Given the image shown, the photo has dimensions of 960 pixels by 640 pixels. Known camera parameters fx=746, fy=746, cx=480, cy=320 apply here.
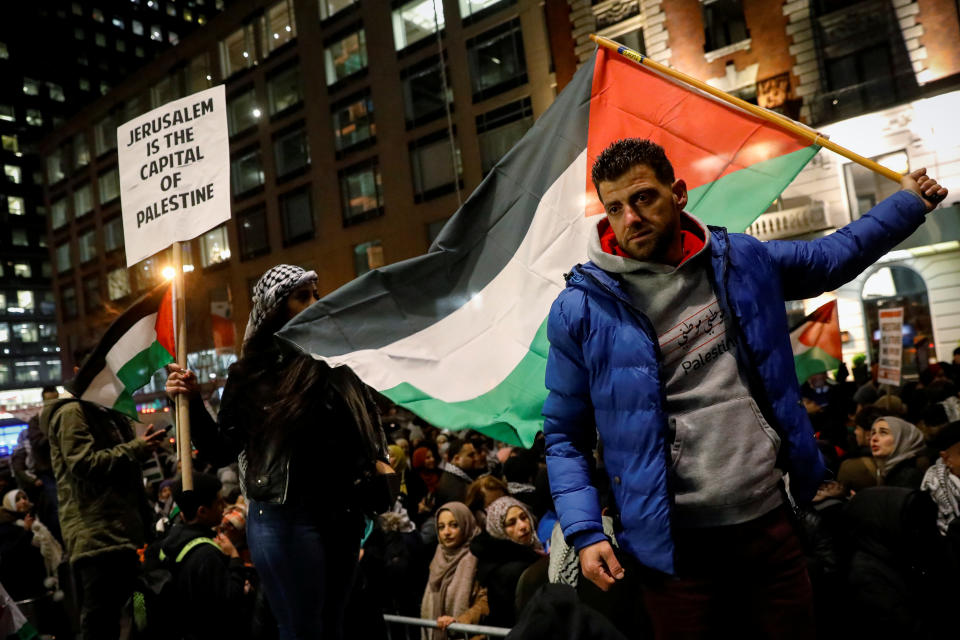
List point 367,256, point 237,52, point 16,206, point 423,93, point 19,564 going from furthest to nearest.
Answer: point 16,206
point 237,52
point 367,256
point 423,93
point 19,564

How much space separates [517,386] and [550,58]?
20872 millimetres

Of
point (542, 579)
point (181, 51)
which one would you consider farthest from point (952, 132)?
point (181, 51)

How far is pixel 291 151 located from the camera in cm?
3003

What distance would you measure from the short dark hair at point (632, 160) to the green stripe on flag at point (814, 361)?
20.6ft

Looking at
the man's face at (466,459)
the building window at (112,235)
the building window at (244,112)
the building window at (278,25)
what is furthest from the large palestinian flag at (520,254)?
the building window at (112,235)

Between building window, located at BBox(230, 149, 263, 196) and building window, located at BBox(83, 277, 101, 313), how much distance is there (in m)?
12.5

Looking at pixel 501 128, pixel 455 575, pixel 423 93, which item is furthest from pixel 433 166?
pixel 455 575

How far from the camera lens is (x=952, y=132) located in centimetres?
1700

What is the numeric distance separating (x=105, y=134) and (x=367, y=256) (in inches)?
728

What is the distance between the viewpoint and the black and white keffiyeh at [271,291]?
9.81 feet

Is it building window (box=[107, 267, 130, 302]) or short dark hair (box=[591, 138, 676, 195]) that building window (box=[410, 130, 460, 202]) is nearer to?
building window (box=[107, 267, 130, 302])

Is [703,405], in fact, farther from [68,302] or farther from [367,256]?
[68,302]

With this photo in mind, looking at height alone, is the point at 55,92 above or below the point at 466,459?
above

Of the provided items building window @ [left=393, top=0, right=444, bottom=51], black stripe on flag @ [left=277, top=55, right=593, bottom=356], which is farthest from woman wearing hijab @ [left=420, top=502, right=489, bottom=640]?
building window @ [left=393, top=0, right=444, bottom=51]
